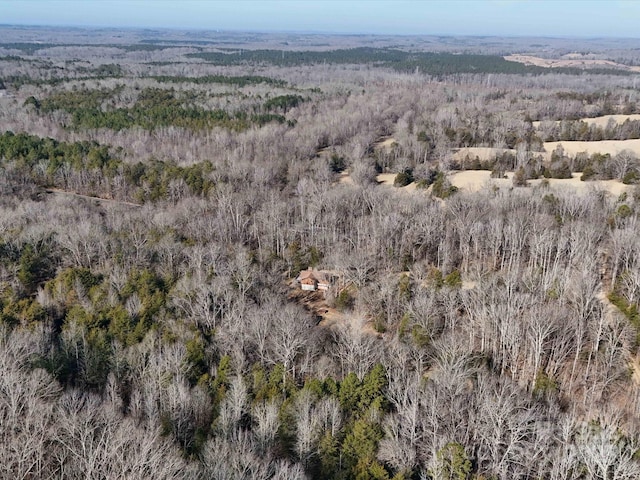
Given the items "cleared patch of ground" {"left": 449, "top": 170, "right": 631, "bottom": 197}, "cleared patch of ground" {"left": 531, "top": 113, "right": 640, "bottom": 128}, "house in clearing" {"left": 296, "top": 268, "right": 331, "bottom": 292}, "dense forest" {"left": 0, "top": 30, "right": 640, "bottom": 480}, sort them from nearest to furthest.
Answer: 1. "dense forest" {"left": 0, "top": 30, "right": 640, "bottom": 480}
2. "house in clearing" {"left": 296, "top": 268, "right": 331, "bottom": 292}
3. "cleared patch of ground" {"left": 449, "top": 170, "right": 631, "bottom": 197}
4. "cleared patch of ground" {"left": 531, "top": 113, "right": 640, "bottom": 128}

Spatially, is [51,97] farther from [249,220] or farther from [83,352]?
[83,352]

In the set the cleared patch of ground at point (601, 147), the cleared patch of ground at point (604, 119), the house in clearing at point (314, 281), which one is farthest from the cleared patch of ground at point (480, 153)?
the house in clearing at point (314, 281)

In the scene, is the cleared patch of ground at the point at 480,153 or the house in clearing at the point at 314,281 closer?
the house in clearing at the point at 314,281

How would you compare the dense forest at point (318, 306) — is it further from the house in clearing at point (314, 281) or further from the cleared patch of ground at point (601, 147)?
the cleared patch of ground at point (601, 147)

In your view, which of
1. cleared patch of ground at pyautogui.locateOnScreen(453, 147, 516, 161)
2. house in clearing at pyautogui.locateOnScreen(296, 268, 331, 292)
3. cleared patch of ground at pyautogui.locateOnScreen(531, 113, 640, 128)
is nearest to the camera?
house in clearing at pyautogui.locateOnScreen(296, 268, 331, 292)

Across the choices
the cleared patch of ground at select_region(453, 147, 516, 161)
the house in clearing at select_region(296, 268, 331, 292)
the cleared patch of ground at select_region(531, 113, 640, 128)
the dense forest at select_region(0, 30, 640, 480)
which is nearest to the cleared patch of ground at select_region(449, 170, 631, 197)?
the dense forest at select_region(0, 30, 640, 480)

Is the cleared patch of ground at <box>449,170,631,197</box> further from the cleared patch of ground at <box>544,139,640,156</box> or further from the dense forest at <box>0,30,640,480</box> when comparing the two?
the cleared patch of ground at <box>544,139,640,156</box>
